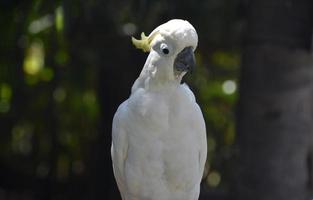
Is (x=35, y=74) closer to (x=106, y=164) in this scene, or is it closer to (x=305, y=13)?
(x=106, y=164)

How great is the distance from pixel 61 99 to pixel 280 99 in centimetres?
248

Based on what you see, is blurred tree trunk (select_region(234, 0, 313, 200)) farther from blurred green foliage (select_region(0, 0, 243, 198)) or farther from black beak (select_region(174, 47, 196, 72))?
black beak (select_region(174, 47, 196, 72))

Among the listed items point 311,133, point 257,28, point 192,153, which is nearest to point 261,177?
point 311,133

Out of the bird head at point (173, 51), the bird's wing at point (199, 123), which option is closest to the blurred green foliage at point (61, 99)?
the bird's wing at point (199, 123)

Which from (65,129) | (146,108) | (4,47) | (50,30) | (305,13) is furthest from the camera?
(65,129)

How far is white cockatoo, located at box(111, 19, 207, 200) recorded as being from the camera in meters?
2.80

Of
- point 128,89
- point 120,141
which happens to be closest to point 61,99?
point 128,89

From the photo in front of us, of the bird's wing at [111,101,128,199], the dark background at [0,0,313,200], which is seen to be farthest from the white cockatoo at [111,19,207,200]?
the dark background at [0,0,313,200]

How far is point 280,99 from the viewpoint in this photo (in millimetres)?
4586

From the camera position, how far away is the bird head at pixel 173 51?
8.85 feet

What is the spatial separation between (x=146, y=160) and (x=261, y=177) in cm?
191

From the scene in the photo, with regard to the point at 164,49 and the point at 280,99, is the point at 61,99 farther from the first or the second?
the point at 164,49

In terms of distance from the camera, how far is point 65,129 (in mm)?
6668

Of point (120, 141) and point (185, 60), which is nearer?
point (185, 60)
